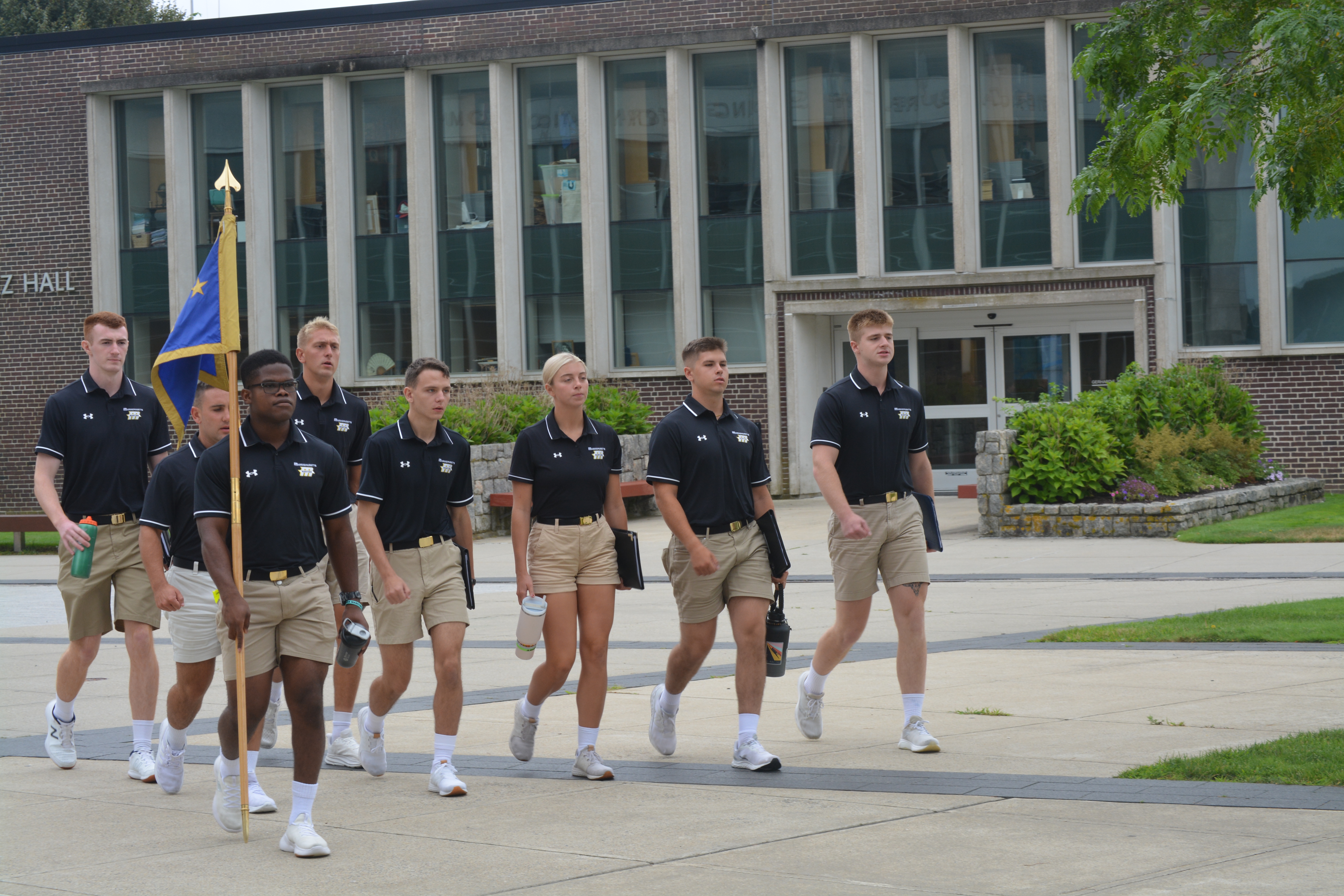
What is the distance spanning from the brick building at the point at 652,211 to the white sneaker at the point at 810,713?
1956 centimetres

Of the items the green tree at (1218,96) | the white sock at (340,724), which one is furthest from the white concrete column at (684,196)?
the white sock at (340,724)

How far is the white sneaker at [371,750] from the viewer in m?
7.24

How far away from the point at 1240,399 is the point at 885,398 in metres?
18.0

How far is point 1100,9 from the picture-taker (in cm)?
2586

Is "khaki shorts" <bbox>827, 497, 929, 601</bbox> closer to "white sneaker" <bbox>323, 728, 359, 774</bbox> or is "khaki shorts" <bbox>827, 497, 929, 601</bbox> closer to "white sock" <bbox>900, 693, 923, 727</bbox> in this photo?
"white sock" <bbox>900, 693, 923, 727</bbox>

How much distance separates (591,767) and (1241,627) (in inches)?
232

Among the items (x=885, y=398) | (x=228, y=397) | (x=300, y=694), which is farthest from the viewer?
(x=885, y=398)

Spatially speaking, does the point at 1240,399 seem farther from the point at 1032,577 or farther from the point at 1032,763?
the point at 1032,763

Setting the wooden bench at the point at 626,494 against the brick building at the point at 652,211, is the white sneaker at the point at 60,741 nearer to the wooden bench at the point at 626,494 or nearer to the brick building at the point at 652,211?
the wooden bench at the point at 626,494

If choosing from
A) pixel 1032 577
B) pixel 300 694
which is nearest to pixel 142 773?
pixel 300 694

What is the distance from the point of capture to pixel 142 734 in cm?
Answer: 739

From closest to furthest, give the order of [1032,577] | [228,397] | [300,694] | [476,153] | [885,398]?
[300,694] → [228,397] → [885,398] → [1032,577] → [476,153]

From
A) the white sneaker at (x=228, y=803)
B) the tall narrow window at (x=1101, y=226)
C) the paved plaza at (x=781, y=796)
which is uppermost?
the tall narrow window at (x=1101, y=226)

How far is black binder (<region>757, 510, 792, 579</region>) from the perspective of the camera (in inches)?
290
